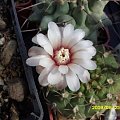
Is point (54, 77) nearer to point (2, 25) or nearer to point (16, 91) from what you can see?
point (16, 91)

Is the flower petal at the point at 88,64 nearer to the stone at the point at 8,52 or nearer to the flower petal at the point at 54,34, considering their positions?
the flower petal at the point at 54,34

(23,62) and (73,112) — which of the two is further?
(23,62)

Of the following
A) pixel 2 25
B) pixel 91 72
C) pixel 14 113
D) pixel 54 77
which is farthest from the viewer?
pixel 2 25

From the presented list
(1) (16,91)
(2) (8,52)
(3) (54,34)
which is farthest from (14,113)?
(3) (54,34)

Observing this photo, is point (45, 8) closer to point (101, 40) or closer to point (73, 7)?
point (73, 7)

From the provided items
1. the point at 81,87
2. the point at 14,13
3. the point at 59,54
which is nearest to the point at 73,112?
the point at 81,87

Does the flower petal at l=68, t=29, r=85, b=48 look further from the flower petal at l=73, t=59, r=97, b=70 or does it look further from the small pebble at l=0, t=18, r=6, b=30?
the small pebble at l=0, t=18, r=6, b=30
